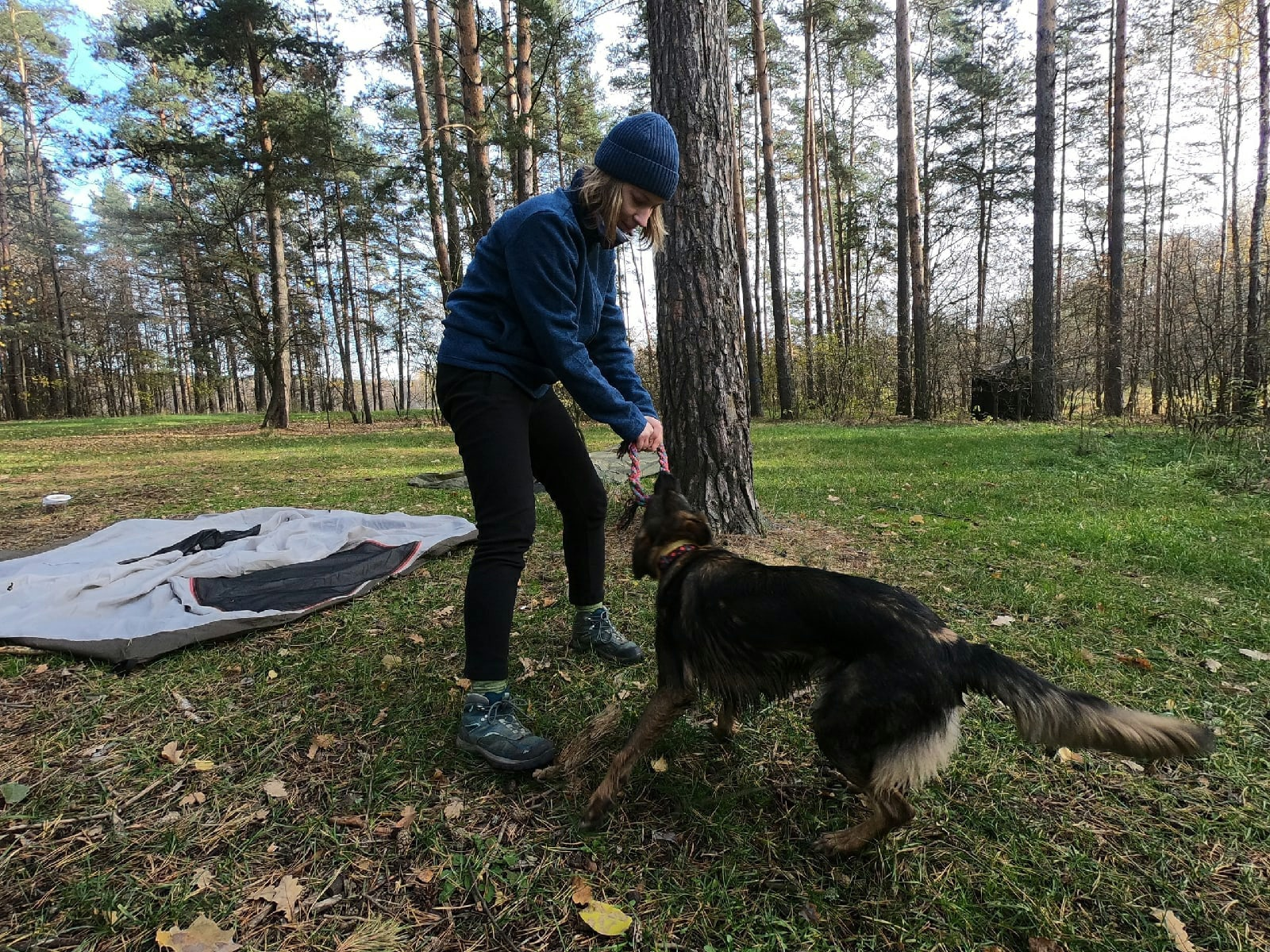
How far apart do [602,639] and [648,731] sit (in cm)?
95

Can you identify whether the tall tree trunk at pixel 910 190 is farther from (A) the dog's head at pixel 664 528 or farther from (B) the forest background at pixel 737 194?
(A) the dog's head at pixel 664 528

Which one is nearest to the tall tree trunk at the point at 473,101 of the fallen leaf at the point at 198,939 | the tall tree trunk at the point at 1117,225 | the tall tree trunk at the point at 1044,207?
the fallen leaf at the point at 198,939

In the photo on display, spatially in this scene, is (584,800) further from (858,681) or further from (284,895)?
(858,681)

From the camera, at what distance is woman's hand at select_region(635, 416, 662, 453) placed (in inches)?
92.0

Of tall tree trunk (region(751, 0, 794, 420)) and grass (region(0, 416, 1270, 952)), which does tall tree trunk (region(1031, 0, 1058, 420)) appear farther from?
grass (region(0, 416, 1270, 952))

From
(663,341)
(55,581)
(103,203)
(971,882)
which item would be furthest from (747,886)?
(103,203)

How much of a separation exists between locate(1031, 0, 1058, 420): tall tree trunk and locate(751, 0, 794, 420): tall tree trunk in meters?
5.93

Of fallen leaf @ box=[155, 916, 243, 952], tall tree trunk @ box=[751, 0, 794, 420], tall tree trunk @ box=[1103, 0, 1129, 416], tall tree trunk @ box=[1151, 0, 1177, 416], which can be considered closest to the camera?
fallen leaf @ box=[155, 916, 243, 952]

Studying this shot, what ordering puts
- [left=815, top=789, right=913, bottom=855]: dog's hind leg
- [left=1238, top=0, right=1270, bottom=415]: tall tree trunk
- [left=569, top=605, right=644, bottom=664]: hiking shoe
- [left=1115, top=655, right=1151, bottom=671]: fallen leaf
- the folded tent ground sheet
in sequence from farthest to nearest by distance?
[left=1238, top=0, right=1270, bottom=415]: tall tree trunk < the folded tent ground sheet < [left=569, top=605, right=644, bottom=664]: hiking shoe < [left=1115, top=655, right=1151, bottom=671]: fallen leaf < [left=815, top=789, right=913, bottom=855]: dog's hind leg

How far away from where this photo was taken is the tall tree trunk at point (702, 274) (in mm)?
4418

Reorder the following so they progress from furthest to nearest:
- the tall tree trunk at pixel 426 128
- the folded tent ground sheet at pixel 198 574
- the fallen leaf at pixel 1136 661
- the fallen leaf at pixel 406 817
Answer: the tall tree trunk at pixel 426 128 < the folded tent ground sheet at pixel 198 574 < the fallen leaf at pixel 1136 661 < the fallen leaf at pixel 406 817

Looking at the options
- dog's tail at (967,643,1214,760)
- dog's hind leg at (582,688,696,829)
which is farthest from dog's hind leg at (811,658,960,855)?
dog's hind leg at (582,688,696,829)

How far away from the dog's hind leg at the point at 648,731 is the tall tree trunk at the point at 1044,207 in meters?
14.7

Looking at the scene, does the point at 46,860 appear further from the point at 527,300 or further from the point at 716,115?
the point at 716,115
